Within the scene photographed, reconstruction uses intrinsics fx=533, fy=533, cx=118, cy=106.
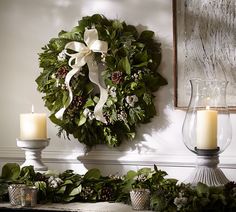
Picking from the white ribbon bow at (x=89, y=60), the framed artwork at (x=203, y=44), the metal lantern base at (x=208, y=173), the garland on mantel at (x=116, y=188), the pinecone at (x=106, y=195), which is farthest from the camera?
the white ribbon bow at (x=89, y=60)

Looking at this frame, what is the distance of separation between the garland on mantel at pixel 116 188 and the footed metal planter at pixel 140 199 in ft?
0.09

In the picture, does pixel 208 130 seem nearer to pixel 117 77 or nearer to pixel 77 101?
pixel 117 77

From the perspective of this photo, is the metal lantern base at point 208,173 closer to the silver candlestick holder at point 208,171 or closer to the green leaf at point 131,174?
the silver candlestick holder at point 208,171

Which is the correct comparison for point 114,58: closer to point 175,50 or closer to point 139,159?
point 175,50

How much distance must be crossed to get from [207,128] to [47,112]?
84cm

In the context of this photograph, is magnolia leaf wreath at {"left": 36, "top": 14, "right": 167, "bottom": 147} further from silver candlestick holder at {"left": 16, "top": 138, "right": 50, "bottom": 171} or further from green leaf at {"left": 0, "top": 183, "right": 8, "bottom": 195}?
green leaf at {"left": 0, "top": 183, "right": 8, "bottom": 195}

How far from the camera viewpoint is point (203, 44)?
2.19 metres

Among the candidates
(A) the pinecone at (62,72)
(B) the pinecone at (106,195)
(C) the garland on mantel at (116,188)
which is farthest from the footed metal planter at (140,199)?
(A) the pinecone at (62,72)

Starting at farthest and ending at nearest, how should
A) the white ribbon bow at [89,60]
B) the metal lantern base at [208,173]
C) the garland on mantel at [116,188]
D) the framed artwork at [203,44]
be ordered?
1. the white ribbon bow at [89,60]
2. the framed artwork at [203,44]
3. the metal lantern base at [208,173]
4. the garland on mantel at [116,188]

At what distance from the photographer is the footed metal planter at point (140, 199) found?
1.89 m

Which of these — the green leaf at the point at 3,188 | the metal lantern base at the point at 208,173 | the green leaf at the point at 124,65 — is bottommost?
the green leaf at the point at 3,188

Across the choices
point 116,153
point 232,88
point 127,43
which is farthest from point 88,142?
point 232,88

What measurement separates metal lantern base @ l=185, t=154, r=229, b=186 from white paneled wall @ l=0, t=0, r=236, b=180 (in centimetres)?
23

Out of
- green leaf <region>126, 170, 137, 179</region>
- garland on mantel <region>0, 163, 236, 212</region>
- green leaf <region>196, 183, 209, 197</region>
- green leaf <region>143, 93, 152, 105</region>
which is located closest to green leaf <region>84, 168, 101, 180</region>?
garland on mantel <region>0, 163, 236, 212</region>
